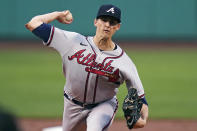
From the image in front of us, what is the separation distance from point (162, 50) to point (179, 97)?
791 cm

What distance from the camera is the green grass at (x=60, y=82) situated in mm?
8594

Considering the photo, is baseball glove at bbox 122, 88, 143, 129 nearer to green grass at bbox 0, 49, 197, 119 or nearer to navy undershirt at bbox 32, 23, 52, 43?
navy undershirt at bbox 32, 23, 52, 43

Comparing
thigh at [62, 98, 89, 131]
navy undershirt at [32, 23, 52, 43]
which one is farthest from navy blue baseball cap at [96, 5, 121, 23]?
thigh at [62, 98, 89, 131]

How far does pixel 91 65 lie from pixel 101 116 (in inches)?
19.9

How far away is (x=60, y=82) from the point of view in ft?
37.3

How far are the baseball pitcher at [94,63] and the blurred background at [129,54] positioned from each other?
153 inches

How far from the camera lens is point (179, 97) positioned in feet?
32.4

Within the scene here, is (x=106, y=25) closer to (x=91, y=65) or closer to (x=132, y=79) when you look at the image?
(x=91, y=65)

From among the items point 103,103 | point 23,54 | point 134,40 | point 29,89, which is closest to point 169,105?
point 29,89

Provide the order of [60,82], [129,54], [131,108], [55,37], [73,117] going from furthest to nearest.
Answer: [129,54] → [60,82] → [73,117] → [55,37] → [131,108]

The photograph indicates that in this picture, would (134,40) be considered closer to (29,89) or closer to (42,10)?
(42,10)

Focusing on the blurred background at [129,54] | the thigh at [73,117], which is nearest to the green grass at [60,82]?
the blurred background at [129,54]

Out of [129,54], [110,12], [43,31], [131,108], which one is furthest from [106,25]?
[129,54]

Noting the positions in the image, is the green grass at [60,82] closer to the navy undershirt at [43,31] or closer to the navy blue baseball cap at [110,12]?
the navy undershirt at [43,31]
